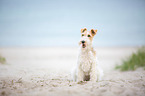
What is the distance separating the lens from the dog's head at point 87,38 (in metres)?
3.92

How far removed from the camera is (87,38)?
4.01 meters

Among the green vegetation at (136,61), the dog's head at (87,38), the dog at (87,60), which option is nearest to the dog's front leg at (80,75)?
the dog at (87,60)

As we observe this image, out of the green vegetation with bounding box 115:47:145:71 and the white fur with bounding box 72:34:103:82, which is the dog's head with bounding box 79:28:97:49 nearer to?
the white fur with bounding box 72:34:103:82

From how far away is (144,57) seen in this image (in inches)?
306

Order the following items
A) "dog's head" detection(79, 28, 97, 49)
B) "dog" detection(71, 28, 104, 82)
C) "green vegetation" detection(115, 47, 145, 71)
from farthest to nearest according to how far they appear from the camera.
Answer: "green vegetation" detection(115, 47, 145, 71)
"dog" detection(71, 28, 104, 82)
"dog's head" detection(79, 28, 97, 49)

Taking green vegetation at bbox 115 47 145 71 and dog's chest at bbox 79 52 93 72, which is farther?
green vegetation at bbox 115 47 145 71

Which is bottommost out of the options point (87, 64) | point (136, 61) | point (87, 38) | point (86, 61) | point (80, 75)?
Result: point (80, 75)

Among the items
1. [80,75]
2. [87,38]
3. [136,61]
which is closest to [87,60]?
[80,75]

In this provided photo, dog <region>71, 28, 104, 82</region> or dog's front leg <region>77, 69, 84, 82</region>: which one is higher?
dog <region>71, 28, 104, 82</region>

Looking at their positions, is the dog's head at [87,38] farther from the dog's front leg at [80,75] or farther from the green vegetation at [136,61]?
the green vegetation at [136,61]

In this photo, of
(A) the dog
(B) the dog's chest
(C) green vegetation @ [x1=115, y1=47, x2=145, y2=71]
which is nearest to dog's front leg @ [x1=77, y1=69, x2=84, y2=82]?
(A) the dog

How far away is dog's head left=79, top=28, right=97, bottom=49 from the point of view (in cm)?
392

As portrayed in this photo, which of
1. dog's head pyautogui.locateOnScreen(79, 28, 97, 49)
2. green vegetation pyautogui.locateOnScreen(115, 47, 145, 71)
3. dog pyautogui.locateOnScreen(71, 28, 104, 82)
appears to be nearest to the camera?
dog's head pyautogui.locateOnScreen(79, 28, 97, 49)

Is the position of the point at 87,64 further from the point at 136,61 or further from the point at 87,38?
the point at 136,61
